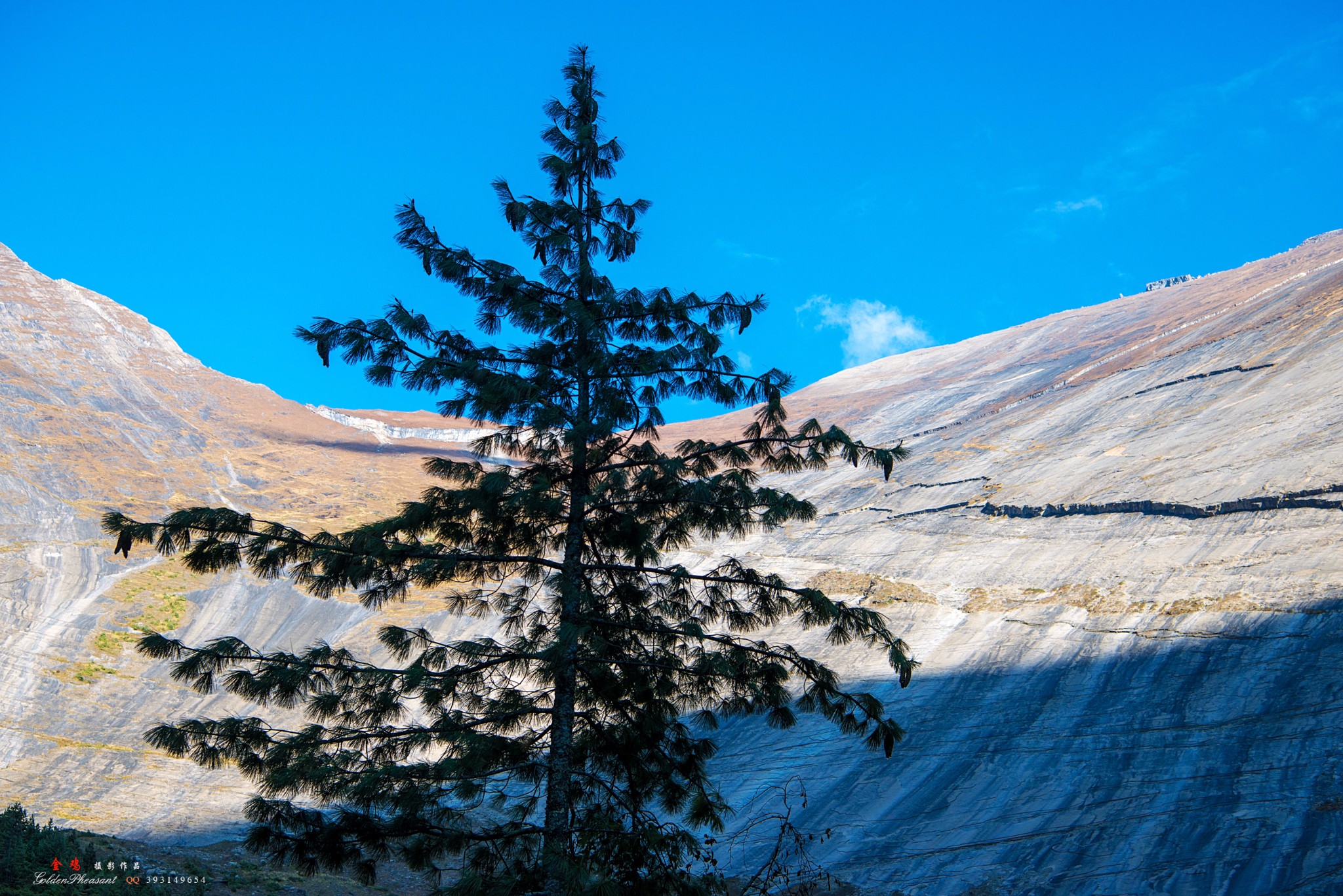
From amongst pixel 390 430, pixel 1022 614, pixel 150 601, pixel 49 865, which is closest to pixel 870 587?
pixel 1022 614

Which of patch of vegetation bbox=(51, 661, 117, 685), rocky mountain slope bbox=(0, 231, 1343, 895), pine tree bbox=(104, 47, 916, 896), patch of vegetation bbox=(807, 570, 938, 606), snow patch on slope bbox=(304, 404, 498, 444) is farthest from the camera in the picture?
snow patch on slope bbox=(304, 404, 498, 444)

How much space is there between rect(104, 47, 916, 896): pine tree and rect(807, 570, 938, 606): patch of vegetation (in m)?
18.0

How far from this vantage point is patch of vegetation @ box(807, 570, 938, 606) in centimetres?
2545

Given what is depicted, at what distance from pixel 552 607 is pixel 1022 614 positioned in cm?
1713

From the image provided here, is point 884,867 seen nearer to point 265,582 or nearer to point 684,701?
point 684,701

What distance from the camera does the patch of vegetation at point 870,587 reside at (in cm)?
2545

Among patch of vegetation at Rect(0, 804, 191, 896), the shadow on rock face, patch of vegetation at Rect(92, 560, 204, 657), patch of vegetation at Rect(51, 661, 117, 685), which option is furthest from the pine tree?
patch of vegetation at Rect(92, 560, 204, 657)

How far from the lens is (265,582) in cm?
3566

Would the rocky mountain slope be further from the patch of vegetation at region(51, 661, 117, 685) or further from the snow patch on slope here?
the snow patch on slope

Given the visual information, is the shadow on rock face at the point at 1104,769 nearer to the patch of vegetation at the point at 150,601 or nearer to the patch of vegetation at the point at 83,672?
the patch of vegetation at the point at 83,672

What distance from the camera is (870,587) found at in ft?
88.7

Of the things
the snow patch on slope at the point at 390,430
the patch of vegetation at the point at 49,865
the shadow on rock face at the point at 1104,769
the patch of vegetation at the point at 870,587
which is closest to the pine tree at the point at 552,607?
the patch of vegetation at the point at 49,865

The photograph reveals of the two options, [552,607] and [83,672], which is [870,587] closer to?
[552,607]

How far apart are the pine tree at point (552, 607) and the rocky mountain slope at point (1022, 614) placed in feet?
30.5
